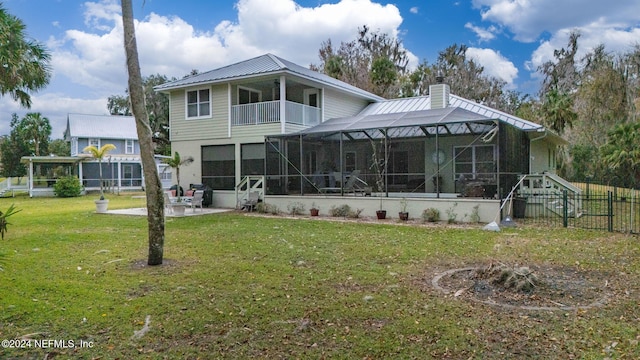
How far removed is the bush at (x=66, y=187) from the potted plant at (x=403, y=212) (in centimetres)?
2225

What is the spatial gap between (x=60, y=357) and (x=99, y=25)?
28.7ft

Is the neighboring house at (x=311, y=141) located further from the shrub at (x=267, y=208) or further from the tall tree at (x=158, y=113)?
the tall tree at (x=158, y=113)

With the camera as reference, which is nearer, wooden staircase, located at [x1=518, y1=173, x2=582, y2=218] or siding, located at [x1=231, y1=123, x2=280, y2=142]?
wooden staircase, located at [x1=518, y1=173, x2=582, y2=218]

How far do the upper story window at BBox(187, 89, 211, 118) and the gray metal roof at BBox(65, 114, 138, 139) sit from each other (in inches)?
767

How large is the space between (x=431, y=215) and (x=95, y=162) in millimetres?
27957

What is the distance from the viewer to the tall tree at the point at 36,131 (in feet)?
115

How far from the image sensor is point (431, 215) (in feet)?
39.0

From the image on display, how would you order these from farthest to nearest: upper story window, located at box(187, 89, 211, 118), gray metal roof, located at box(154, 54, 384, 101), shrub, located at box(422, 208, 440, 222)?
upper story window, located at box(187, 89, 211, 118)
gray metal roof, located at box(154, 54, 384, 101)
shrub, located at box(422, 208, 440, 222)

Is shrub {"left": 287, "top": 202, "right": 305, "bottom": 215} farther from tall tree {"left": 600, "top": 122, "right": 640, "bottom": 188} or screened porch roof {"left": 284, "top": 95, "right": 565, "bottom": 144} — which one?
tall tree {"left": 600, "top": 122, "right": 640, "bottom": 188}

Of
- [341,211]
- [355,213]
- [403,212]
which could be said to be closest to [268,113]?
[341,211]

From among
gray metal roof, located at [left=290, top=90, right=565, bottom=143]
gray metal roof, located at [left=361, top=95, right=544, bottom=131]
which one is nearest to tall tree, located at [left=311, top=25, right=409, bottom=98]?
gray metal roof, located at [left=361, top=95, right=544, bottom=131]

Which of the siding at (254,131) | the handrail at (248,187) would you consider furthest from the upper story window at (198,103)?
the handrail at (248,187)

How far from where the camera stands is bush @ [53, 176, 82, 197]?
25.5 meters

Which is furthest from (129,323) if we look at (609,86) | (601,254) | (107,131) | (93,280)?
(107,131)
